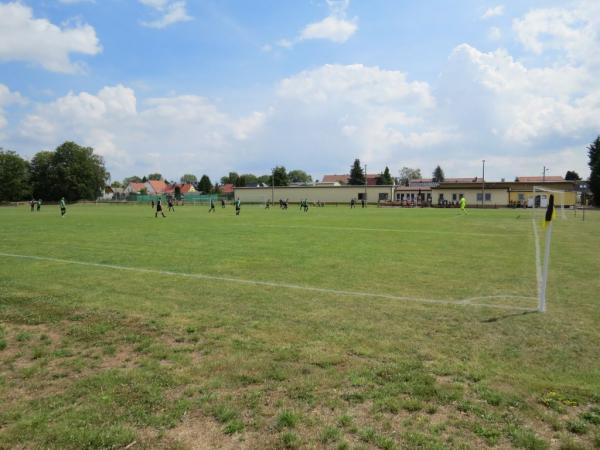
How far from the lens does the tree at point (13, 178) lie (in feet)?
326

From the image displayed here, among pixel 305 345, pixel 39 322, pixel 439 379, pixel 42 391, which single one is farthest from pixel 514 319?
pixel 39 322

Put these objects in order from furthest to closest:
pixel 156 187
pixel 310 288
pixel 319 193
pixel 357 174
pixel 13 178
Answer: pixel 156 187, pixel 357 174, pixel 13 178, pixel 319 193, pixel 310 288

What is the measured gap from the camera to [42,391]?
420cm

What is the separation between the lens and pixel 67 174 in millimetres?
100188

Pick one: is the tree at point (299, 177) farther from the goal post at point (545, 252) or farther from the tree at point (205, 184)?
the goal post at point (545, 252)

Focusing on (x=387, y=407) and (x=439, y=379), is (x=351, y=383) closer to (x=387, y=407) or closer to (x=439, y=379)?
(x=387, y=407)

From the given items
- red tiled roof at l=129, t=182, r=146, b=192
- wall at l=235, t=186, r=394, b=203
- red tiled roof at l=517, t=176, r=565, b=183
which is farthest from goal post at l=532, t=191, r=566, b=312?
red tiled roof at l=129, t=182, r=146, b=192

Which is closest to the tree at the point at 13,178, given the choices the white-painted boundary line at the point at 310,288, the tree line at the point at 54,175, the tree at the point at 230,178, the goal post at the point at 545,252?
the tree line at the point at 54,175

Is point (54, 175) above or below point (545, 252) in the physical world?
above

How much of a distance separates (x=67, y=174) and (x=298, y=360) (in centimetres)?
11210

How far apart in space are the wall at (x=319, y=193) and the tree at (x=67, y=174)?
40.5m

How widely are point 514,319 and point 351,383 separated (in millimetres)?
3655

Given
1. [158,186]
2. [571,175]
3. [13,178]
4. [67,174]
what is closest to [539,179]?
[571,175]

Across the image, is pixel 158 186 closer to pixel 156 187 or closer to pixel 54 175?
pixel 156 187
